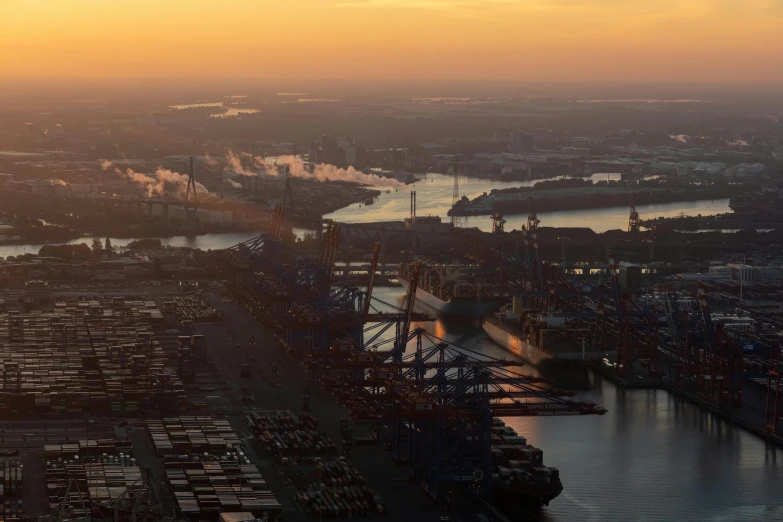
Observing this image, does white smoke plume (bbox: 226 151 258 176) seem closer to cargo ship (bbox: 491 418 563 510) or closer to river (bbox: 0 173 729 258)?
river (bbox: 0 173 729 258)

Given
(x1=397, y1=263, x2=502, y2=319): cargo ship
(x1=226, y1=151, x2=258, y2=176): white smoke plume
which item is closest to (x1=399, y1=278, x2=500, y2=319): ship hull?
(x1=397, y1=263, x2=502, y2=319): cargo ship

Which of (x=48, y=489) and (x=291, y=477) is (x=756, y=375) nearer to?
(x=291, y=477)

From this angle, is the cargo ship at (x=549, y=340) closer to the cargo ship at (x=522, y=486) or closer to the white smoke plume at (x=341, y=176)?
the cargo ship at (x=522, y=486)

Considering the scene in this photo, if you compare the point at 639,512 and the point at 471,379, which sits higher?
the point at 471,379

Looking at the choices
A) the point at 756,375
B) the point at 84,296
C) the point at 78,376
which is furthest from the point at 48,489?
the point at 84,296

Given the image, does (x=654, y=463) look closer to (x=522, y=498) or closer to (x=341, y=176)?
(x=522, y=498)

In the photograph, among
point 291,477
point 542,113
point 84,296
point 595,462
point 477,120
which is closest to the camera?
point 291,477
